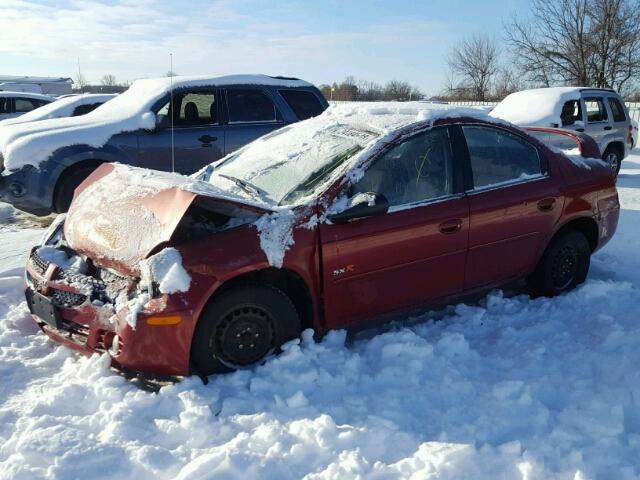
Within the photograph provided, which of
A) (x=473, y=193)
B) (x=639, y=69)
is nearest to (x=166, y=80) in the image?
(x=473, y=193)

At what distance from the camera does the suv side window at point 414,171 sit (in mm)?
3713

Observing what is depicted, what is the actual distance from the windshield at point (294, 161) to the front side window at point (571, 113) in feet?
25.3

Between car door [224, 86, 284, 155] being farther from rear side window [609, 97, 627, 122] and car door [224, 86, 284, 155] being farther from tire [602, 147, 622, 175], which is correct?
rear side window [609, 97, 627, 122]

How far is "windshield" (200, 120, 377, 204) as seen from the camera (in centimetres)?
372

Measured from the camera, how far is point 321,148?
3990 mm

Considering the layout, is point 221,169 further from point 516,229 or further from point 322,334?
point 516,229

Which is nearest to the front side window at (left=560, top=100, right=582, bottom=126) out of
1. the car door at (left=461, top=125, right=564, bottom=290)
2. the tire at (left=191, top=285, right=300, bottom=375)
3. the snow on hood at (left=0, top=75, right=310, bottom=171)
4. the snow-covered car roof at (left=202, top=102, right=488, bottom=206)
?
the snow on hood at (left=0, top=75, right=310, bottom=171)

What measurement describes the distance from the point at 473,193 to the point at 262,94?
4469 mm

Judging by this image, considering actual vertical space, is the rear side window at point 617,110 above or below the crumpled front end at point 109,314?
above

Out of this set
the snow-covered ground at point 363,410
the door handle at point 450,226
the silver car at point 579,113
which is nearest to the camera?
the snow-covered ground at point 363,410

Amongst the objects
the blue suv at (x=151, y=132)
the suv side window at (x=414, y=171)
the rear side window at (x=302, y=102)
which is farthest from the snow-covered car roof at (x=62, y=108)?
the suv side window at (x=414, y=171)

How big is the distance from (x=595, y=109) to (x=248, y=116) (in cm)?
748

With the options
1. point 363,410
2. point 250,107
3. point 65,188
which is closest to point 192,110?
point 250,107

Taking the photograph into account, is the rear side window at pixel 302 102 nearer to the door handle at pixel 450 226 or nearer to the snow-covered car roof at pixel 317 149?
the snow-covered car roof at pixel 317 149
